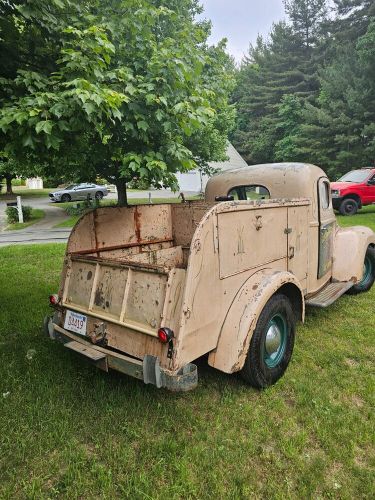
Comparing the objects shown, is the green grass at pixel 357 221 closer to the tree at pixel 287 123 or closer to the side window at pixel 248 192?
the side window at pixel 248 192

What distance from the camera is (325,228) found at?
4.65m

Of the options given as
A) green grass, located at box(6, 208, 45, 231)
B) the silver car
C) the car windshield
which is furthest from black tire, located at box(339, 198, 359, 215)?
the silver car

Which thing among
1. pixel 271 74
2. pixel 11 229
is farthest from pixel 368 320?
pixel 271 74

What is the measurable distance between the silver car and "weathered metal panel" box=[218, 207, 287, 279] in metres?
24.1

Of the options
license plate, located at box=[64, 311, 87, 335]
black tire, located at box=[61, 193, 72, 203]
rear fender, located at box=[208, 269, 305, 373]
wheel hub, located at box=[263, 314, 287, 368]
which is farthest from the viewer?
black tire, located at box=[61, 193, 72, 203]

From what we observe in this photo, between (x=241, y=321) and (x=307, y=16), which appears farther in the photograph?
(x=307, y=16)

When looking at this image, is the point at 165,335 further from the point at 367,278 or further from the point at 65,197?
the point at 65,197

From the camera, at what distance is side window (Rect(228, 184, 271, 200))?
14.7 feet

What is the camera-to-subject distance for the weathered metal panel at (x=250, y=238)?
289 centimetres

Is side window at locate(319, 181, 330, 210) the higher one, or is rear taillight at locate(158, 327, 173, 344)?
side window at locate(319, 181, 330, 210)

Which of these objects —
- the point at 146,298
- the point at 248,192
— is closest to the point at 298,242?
the point at 248,192

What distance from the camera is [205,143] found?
1576 cm

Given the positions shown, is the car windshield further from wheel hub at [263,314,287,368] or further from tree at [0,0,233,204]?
wheel hub at [263,314,287,368]

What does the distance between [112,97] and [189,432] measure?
2.66 meters
